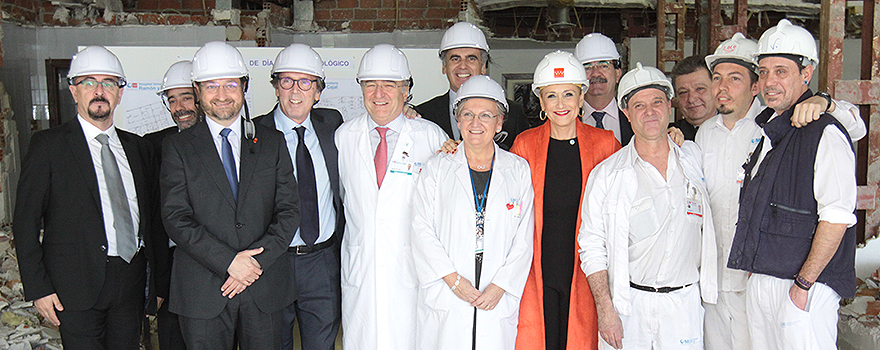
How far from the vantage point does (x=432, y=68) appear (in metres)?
5.31

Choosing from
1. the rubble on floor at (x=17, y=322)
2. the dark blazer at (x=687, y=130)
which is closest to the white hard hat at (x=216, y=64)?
the dark blazer at (x=687, y=130)

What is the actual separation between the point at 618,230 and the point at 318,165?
1.52 metres

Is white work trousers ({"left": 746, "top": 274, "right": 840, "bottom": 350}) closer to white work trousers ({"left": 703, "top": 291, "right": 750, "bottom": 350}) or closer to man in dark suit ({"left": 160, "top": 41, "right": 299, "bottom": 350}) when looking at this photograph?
white work trousers ({"left": 703, "top": 291, "right": 750, "bottom": 350})

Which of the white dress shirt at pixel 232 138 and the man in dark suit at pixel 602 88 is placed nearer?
the white dress shirt at pixel 232 138

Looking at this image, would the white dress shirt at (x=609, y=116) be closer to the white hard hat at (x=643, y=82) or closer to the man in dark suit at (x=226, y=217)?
the white hard hat at (x=643, y=82)

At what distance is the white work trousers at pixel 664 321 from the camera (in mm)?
2537

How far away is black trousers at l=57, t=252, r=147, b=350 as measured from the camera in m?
2.72

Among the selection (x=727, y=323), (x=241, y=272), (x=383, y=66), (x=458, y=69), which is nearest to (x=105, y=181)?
(x=241, y=272)

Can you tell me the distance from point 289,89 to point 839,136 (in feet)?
8.19

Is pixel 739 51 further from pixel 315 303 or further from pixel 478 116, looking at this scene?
pixel 315 303

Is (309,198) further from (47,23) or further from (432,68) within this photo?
(47,23)

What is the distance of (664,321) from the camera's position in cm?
254

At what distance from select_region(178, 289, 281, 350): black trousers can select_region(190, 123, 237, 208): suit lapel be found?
17.7 inches

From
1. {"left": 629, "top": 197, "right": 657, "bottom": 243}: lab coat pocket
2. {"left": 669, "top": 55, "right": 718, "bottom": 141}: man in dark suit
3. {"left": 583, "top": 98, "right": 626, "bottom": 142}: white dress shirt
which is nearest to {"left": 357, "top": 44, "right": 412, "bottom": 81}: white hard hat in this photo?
{"left": 583, "top": 98, "right": 626, "bottom": 142}: white dress shirt
